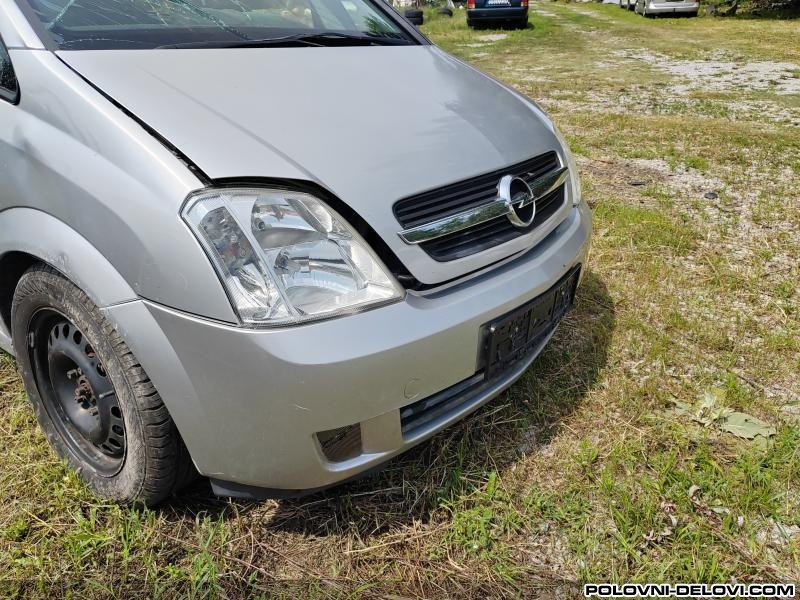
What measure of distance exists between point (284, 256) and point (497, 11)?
1546 centimetres

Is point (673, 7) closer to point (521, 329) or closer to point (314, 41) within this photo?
point (314, 41)

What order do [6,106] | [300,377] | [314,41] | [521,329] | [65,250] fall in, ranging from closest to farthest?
→ [300,377]
[65,250]
[6,106]
[521,329]
[314,41]

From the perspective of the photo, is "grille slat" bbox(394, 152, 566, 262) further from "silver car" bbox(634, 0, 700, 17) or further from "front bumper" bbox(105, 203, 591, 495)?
"silver car" bbox(634, 0, 700, 17)

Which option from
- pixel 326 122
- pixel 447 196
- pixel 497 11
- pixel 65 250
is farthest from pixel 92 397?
pixel 497 11

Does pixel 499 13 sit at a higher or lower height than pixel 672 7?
higher

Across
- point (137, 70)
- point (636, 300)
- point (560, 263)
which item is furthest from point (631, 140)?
point (137, 70)

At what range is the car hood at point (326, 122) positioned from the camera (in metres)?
1.39

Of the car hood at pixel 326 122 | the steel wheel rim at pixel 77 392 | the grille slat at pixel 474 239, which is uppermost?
the car hood at pixel 326 122

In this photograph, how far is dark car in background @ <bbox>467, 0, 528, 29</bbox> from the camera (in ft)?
48.4

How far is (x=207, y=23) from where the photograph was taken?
1944mm

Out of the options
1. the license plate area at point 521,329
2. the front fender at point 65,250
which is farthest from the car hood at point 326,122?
the front fender at point 65,250

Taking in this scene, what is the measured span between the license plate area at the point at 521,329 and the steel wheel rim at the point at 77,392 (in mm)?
956

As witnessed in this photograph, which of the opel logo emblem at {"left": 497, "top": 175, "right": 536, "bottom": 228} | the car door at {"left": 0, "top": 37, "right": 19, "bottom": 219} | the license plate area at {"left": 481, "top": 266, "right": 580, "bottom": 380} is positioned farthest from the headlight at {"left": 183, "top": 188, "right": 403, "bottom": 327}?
the car door at {"left": 0, "top": 37, "right": 19, "bottom": 219}

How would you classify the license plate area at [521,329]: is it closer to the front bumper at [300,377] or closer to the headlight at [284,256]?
the front bumper at [300,377]
